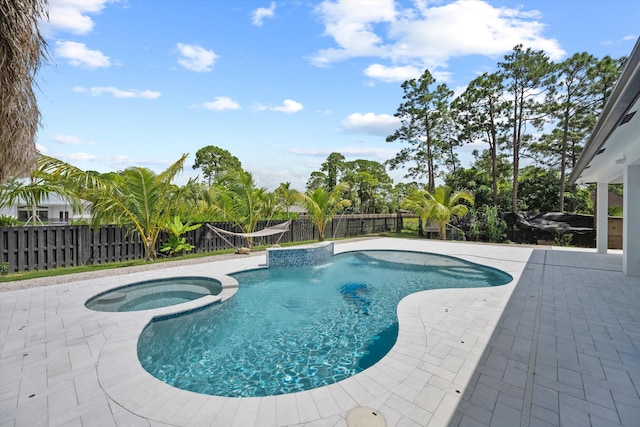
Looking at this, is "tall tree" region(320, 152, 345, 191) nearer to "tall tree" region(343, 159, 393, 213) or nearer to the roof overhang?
"tall tree" region(343, 159, 393, 213)

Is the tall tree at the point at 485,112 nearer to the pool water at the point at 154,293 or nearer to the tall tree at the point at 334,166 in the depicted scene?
the tall tree at the point at 334,166

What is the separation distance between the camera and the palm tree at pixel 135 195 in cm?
735

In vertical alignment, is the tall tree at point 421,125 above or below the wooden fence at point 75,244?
above

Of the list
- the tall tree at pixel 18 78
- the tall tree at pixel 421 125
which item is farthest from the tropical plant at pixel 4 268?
the tall tree at pixel 421 125

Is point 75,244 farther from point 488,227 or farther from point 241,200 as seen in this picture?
point 488,227

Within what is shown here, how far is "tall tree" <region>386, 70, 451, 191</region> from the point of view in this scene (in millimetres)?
18422

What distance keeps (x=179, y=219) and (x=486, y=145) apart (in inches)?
674

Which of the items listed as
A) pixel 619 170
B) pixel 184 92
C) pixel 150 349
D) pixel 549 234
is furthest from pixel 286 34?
pixel 549 234

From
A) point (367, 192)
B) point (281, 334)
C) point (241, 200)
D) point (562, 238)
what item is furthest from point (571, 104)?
point (281, 334)

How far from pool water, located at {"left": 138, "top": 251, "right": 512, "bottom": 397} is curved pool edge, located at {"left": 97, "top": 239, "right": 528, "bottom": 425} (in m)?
0.34

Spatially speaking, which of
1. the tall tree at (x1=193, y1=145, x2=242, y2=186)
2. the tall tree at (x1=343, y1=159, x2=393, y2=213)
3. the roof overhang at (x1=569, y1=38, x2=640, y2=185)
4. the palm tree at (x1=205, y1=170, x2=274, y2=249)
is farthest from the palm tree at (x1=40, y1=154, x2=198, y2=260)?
the tall tree at (x1=193, y1=145, x2=242, y2=186)

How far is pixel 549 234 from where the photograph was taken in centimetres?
1303

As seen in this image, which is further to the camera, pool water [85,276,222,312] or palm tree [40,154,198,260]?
palm tree [40,154,198,260]

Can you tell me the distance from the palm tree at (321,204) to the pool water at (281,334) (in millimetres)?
6096
